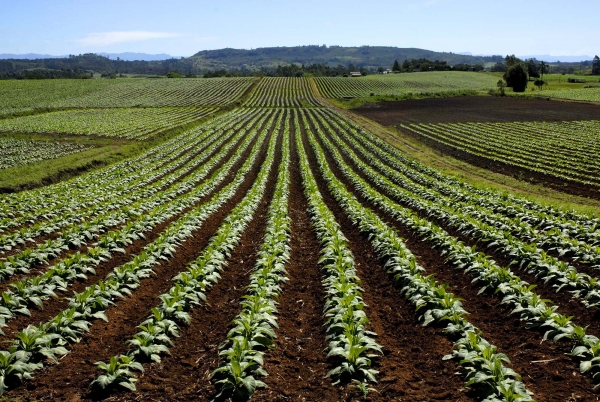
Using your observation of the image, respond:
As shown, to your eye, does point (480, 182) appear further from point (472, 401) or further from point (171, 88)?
point (171, 88)

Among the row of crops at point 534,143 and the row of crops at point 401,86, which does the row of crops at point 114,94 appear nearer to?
the row of crops at point 401,86

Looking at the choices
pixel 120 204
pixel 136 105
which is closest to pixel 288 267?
pixel 120 204

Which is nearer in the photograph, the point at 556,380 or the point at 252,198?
the point at 556,380

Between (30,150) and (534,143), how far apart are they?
49.0m

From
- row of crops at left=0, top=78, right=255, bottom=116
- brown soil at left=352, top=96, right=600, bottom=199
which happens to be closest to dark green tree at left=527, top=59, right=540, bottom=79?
brown soil at left=352, top=96, right=600, bottom=199

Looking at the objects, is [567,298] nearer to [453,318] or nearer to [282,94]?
[453,318]

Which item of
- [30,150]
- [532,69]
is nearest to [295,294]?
[30,150]

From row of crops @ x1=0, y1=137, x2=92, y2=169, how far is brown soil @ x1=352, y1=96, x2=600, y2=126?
41.3m

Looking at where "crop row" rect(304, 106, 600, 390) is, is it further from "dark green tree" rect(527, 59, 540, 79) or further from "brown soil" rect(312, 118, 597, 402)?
"dark green tree" rect(527, 59, 540, 79)

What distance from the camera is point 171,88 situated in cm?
12888

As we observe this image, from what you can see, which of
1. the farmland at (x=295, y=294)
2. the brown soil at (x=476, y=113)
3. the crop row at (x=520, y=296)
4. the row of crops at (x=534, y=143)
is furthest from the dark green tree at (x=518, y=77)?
the crop row at (x=520, y=296)

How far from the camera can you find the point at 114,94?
11481 cm

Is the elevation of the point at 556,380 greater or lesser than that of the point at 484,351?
lesser

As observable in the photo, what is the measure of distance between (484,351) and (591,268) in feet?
22.6
